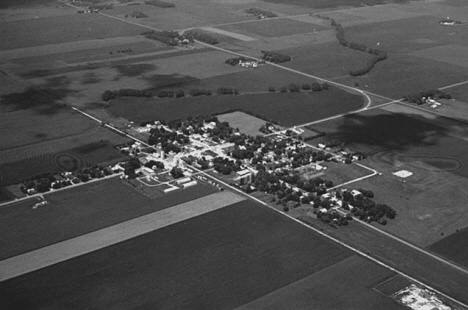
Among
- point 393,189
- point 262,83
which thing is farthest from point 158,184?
point 262,83

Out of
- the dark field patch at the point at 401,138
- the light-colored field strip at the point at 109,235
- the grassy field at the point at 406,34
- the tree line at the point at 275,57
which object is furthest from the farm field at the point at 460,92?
the light-colored field strip at the point at 109,235

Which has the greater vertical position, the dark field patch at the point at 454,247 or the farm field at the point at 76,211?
the dark field patch at the point at 454,247

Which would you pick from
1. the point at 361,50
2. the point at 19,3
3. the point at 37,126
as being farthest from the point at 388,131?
the point at 19,3

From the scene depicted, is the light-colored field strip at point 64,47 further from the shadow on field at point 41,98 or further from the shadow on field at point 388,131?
the shadow on field at point 388,131

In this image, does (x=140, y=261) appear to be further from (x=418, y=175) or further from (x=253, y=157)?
(x=418, y=175)

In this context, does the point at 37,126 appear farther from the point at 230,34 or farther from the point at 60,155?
the point at 230,34

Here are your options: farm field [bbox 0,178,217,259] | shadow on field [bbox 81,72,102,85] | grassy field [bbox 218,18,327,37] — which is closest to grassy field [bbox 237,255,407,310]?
farm field [bbox 0,178,217,259]

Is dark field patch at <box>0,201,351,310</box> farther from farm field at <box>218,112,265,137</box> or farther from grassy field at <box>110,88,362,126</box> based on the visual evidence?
grassy field at <box>110,88,362,126</box>
